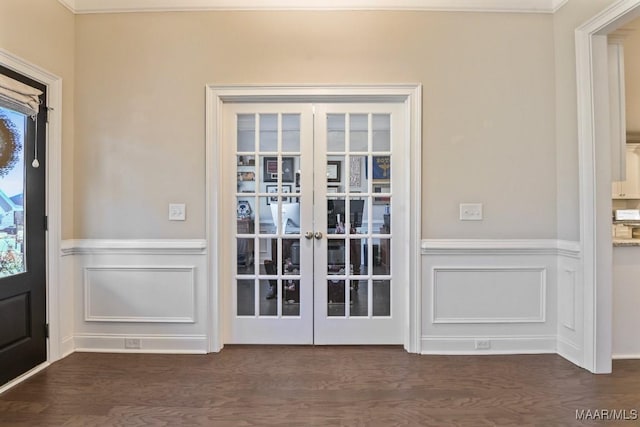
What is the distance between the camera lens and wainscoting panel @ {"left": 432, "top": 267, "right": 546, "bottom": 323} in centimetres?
286

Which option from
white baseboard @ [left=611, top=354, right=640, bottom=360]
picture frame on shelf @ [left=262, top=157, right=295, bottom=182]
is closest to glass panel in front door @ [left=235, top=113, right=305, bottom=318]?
picture frame on shelf @ [left=262, top=157, right=295, bottom=182]

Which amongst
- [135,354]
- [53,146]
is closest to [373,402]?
[135,354]

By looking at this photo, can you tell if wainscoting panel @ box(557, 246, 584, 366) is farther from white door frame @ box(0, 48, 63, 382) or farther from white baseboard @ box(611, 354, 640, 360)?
white door frame @ box(0, 48, 63, 382)

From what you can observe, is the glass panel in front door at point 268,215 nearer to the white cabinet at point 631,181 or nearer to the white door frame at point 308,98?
the white door frame at point 308,98

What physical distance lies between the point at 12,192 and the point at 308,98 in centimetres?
220

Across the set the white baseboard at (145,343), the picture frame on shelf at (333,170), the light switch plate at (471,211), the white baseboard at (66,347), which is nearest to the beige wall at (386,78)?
the light switch plate at (471,211)

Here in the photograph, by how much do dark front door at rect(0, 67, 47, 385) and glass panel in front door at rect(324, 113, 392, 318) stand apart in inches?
84.4

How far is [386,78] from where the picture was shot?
286 centimetres

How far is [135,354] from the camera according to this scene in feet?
9.29

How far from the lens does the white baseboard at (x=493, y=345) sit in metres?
2.84
